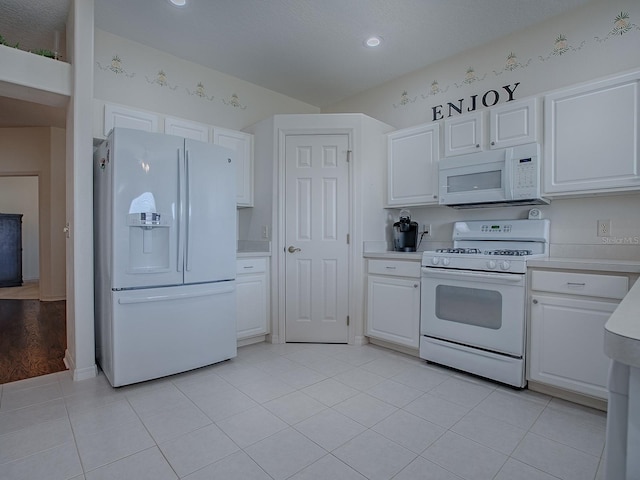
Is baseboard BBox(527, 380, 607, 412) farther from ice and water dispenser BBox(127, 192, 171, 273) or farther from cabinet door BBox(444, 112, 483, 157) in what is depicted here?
ice and water dispenser BBox(127, 192, 171, 273)

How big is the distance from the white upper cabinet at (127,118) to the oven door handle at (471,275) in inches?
101

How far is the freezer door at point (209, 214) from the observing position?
2547 millimetres

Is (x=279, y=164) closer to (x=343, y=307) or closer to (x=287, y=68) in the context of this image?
(x=287, y=68)

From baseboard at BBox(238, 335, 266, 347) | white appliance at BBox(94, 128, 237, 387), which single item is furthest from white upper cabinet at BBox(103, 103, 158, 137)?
baseboard at BBox(238, 335, 266, 347)

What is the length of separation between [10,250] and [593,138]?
31.2 ft

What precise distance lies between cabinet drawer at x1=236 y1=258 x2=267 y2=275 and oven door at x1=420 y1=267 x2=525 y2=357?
4.75ft

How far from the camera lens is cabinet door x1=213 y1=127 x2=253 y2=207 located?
11.2 feet

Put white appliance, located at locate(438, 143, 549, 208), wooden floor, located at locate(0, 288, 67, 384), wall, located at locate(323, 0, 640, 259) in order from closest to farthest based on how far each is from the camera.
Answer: wall, located at locate(323, 0, 640, 259) → white appliance, located at locate(438, 143, 549, 208) → wooden floor, located at locate(0, 288, 67, 384)

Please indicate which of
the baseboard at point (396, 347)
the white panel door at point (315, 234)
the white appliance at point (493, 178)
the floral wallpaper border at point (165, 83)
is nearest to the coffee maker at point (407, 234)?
the white appliance at point (493, 178)

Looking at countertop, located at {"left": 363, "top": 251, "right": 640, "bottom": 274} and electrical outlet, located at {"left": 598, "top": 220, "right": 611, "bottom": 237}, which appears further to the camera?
electrical outlet, located at {"left": 598, "top": 220, "right": 611, "bottom": 237}

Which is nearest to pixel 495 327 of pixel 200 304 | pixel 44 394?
pixel 200 304

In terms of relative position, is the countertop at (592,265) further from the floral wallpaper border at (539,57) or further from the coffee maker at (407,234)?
the floral wallpaper border at (539,57)

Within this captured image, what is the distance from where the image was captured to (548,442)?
1.74 meters

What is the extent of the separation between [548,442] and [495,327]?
0.76m
